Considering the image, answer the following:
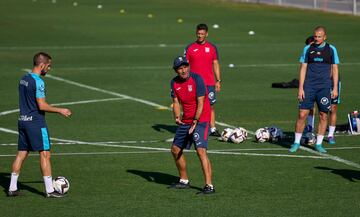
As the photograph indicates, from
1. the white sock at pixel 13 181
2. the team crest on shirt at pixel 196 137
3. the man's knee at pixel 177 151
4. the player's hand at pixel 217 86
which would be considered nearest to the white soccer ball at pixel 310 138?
the player's hand at pixel 217 86

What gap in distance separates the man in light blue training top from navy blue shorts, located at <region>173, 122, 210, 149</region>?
12.9 ft

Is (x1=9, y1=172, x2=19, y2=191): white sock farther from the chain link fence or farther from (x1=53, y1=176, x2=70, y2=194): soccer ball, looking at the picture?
the chain link fence

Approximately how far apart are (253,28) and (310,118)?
93.7 ft

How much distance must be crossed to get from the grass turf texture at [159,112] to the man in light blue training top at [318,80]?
0.70 metres

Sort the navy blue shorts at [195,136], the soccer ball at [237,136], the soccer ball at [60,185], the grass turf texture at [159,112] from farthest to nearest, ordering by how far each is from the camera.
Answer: the soccer ball at [237,136]
the navy blue shorts at [195,136]
the soccer ball at [60,185]
the grass turf texture at [159,112]

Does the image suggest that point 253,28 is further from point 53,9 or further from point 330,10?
point 53,9

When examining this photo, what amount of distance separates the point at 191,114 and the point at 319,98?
4.41 metres

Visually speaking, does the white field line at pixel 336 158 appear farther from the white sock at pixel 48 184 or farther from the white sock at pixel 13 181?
the white sock at pixel 13 181

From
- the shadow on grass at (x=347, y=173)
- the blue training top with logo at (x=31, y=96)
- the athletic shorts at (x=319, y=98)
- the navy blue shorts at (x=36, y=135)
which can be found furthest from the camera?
the athletic shorts at (x=319, y=98)

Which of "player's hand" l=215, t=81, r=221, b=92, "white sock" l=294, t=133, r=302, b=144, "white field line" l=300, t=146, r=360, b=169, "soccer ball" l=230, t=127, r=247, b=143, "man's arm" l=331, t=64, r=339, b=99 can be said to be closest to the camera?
"white field line" l=300, t=146, r=360, b=169

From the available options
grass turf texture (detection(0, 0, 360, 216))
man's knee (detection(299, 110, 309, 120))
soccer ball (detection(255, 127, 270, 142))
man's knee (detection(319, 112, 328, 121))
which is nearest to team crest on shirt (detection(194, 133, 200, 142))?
grass turf texture (detection(0, 0, 360, 216))

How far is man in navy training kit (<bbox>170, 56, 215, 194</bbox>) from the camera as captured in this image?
621 inches

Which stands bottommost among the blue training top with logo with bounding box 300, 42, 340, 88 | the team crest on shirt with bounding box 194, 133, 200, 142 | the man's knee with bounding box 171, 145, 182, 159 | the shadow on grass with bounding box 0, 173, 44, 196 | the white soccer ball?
the shadow on grass with bounding box 0, 173, 44, 196

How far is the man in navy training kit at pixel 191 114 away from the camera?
15.8 metres
